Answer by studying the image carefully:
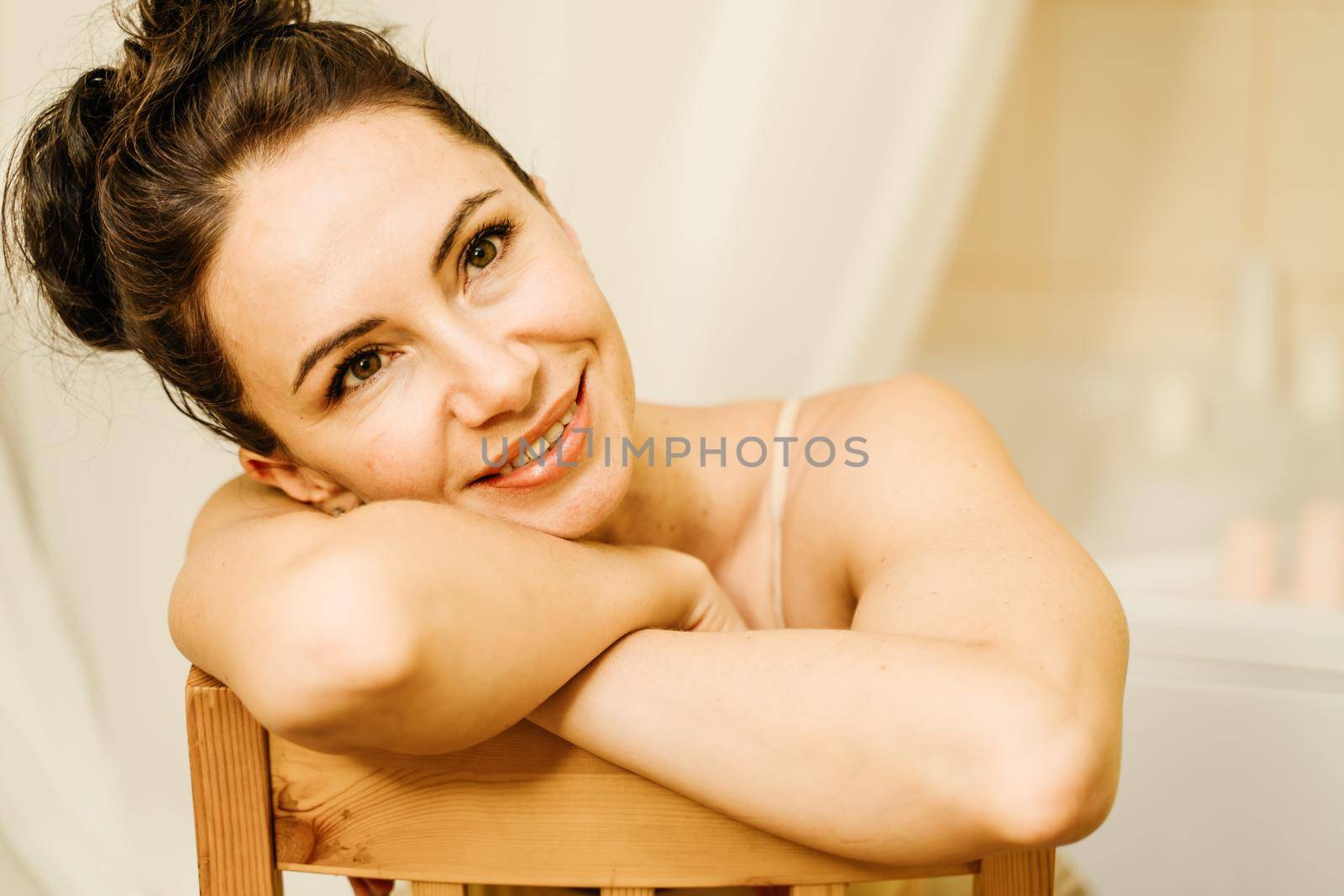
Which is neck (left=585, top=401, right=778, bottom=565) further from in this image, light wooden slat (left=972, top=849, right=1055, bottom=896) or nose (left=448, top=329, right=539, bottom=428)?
light wooden slat (left=972, top=849, right=1055, bottom=896)

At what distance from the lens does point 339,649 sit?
0.58m

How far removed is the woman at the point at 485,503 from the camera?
0.60 metres

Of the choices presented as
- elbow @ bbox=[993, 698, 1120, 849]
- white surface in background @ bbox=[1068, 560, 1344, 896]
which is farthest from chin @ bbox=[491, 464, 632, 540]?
white surface in background @ bbox=[1068, 560, 1344, 896]

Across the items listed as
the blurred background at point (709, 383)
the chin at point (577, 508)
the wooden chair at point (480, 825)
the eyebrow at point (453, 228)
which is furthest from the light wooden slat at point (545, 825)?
the blurred background at point (709, 383)

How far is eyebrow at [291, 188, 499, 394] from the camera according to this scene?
74cm

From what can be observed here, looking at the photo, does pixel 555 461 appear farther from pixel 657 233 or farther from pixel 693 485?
pixel 657 233

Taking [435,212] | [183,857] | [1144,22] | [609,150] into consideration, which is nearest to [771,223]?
[609,150]

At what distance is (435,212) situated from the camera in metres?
0.76

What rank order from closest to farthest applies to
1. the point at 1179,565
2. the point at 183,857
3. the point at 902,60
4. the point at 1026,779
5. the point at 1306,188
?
the point at 1026,779 → the point at 183,857 → the point at 902,60 → the point at 1179,565 → the point at 1306,188

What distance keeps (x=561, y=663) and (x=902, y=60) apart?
0.86m

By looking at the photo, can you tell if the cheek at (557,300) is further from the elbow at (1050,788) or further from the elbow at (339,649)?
the elbow at (1050,788)

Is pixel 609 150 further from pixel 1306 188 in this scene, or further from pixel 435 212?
pixel 1306 188

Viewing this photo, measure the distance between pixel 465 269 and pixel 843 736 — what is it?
375 millimetres

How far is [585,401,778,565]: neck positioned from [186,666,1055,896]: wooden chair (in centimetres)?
33
